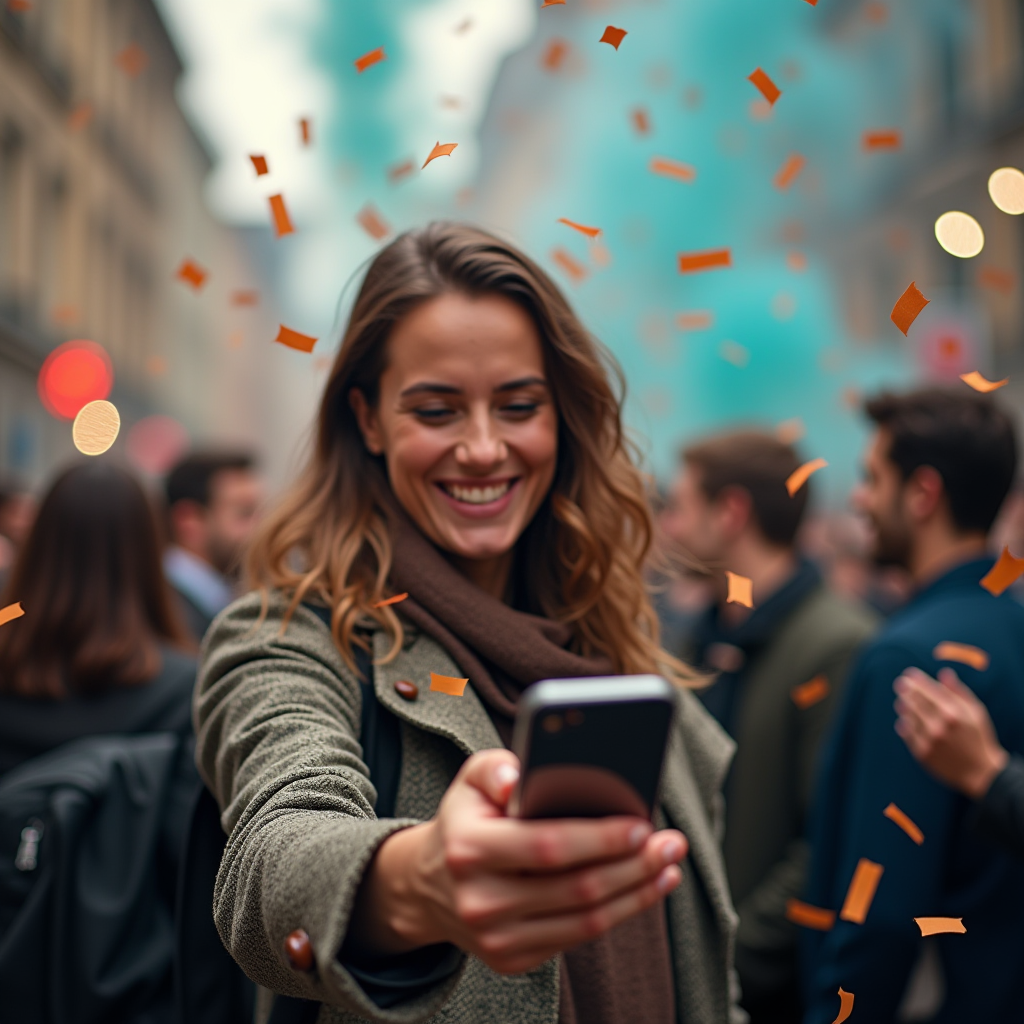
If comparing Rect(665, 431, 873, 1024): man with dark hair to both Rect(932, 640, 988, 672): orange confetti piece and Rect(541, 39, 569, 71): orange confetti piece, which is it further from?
Rect(541, 39, 569, 71): orange confetti piece

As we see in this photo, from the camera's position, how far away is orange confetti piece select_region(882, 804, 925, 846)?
2.71 metres

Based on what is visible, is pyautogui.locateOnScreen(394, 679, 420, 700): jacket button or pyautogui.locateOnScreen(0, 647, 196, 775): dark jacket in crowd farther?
pyautogui.locateOnScreen(0, 647, 196, 775): dark jacket in crowd

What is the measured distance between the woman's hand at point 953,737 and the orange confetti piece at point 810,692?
83 centimetres

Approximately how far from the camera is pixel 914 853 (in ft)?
8.84

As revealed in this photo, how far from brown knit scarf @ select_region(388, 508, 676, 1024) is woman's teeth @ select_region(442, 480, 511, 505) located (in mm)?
106

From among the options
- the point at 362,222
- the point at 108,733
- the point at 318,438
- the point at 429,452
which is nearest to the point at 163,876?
the point at 108,733

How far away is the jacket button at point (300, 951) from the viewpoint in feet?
3.81

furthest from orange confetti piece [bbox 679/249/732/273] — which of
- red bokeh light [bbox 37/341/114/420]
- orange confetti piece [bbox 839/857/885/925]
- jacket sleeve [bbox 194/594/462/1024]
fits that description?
red bokeh light [bbox 37/341/114/420]

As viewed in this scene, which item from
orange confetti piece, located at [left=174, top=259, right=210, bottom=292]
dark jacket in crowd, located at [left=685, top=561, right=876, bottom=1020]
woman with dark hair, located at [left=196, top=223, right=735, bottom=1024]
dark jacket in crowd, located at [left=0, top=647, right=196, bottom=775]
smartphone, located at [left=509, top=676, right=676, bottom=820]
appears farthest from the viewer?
dark jacket in crowd, located at [left=685, top=561, right=876, bottom=1020]

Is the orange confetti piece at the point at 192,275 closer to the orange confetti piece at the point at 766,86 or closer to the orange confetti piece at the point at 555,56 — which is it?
the orange confetti piece at the point at 555,56

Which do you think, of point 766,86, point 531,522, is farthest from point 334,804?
point 766,86

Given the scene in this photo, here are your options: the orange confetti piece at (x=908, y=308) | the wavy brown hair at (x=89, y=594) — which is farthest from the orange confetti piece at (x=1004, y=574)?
the wavy brown hair at (x=89, y=594)

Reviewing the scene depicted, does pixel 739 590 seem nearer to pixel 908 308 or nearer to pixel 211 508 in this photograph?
pixel 908 308

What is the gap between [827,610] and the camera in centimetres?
412
